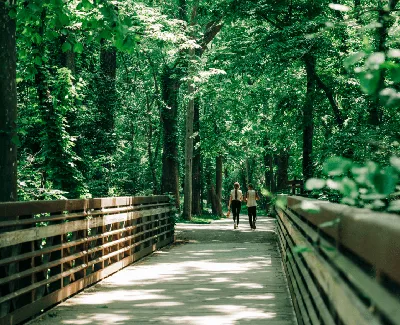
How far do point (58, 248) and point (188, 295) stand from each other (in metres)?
2.07

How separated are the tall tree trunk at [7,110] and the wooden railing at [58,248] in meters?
0.73

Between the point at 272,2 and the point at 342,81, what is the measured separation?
10.7ft

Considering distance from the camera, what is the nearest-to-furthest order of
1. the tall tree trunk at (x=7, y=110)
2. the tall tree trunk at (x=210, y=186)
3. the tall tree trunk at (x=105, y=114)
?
the tall tree trunk at (x=7, y=110), the tall tree trunk at (x=105, y=114), the tall tree trunk at (x=210, y=186)

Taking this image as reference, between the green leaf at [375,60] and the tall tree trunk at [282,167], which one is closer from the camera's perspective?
the green leaf at [375,60]

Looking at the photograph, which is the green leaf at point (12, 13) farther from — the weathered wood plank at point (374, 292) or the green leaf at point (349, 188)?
the green leaf at point (349, 188)

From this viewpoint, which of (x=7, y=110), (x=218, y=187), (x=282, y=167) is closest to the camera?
(x=7, y=110)

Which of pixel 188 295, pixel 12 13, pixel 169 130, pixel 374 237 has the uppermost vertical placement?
pixel 169 130

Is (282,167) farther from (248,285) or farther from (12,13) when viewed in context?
(12,13)

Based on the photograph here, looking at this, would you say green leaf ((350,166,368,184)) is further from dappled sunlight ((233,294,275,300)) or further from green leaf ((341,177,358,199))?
dappled sunlight ((233,294,275,300))

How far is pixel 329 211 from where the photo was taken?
3867 mm

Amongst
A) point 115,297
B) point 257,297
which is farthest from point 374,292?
point 115,297

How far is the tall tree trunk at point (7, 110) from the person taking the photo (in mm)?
9031

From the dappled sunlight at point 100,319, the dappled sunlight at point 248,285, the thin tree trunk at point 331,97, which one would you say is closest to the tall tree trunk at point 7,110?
the dappled sunlight at point 100,319

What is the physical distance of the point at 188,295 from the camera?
9.29 m
